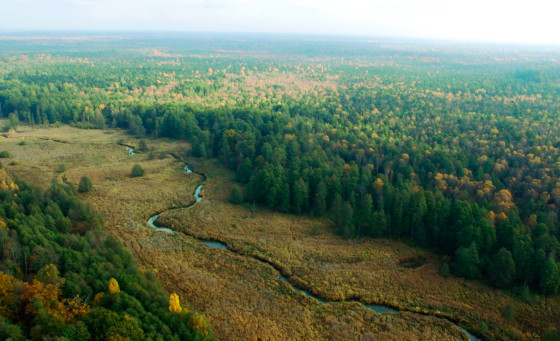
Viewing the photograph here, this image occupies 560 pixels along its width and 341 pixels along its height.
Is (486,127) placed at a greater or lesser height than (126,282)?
greater

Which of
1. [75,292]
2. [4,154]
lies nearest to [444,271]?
[75,292]

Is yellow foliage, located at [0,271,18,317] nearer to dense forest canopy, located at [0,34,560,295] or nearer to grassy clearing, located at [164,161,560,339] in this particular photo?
grassy clearing, located at [164,161,560,339]

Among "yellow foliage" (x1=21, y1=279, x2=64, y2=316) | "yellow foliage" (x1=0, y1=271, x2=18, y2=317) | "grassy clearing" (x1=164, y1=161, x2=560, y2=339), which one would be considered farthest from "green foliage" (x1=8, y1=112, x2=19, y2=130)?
"yellow foliage" (x1=21, y1=279, x2=64, y2=316)

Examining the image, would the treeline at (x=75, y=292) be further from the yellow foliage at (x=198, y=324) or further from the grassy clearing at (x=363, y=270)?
the grassy clearing at (x=363, y=270)

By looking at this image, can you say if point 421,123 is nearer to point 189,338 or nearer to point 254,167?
point 254,167

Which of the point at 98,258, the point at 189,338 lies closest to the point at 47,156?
the point at 98,258

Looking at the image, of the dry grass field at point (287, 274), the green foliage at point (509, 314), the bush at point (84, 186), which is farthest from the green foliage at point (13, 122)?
the green foliage at point (509, 314)

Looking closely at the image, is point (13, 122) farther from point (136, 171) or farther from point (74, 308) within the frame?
point (74, 308)
